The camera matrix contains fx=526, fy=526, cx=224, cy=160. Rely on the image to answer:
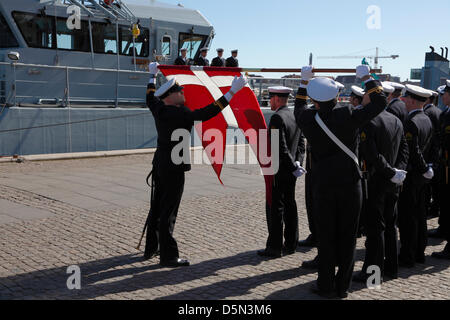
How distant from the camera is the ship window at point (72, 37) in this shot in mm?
15312

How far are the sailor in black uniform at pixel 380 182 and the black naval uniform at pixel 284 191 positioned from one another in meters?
1.07

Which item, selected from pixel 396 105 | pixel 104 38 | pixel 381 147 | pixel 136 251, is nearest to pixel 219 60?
pixel 104 38

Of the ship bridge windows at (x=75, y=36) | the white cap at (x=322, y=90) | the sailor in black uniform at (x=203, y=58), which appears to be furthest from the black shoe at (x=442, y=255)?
the ship bridge windows at (x=75, y=36)

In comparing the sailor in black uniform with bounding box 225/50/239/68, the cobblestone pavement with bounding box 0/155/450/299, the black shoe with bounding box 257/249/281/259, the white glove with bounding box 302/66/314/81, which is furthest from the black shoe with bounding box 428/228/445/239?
the sailor in black uniform with bounding box 225/50/239/68

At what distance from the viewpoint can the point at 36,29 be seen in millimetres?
14852

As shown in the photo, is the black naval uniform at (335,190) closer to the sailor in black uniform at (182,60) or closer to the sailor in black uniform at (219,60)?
the sailor in black uniform at (182,60)

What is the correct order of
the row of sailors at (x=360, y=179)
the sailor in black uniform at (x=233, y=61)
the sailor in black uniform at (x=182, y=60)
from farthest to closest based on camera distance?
the sailor in black uniform at (x=233, y=61) → the sailor in black uniform at (x=182, y=60) → the row of sailors at (x=360, y=179)

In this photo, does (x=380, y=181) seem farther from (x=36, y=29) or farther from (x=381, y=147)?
(x=36, y=29)

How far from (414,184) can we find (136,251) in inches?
128

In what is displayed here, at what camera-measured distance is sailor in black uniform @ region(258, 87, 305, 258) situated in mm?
6000

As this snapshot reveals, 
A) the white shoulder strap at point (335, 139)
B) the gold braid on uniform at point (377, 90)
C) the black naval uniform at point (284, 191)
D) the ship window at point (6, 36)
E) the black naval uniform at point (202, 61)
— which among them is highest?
the ship window at point (6, 36)

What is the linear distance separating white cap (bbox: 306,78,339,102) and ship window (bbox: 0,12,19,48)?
1233cm

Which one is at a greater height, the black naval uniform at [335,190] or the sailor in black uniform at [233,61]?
the sailor in black uniform at [233,61]
